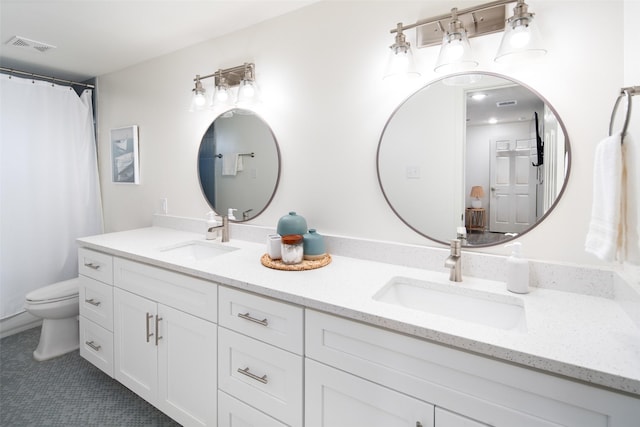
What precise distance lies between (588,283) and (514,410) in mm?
634

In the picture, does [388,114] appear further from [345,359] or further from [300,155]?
[345,359]

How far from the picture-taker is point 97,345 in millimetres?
2012

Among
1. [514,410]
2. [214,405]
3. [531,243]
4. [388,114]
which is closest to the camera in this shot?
[514,410]

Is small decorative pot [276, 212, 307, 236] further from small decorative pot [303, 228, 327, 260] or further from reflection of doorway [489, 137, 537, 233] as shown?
reflection of doorway [489, 137, 537, 233]

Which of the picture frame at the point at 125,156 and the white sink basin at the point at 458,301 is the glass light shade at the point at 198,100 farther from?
the white sink basin at the point at 458,301

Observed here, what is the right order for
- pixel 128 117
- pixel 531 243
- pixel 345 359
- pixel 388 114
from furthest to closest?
1. pixel 128 117
2. pixel 388 114
3. pixel 531 243
4. pixel 345 359

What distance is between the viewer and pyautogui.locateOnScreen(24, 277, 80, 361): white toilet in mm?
2240

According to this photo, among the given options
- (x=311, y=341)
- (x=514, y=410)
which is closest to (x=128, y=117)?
(x=311, y=341)

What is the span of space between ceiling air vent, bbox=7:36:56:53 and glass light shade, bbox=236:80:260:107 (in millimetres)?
1588

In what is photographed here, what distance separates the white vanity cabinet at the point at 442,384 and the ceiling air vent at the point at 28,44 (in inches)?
107

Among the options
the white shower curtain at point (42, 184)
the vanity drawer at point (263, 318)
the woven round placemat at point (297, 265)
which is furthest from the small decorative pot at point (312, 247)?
the white shower curtain at point (42, 184)

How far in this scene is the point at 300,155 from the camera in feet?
6.00

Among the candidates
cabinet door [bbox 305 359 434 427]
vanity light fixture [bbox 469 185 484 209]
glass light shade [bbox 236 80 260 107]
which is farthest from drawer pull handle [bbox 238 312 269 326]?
glass light shade [bbox 236 80 260 107]

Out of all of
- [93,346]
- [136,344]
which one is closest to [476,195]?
[136,344]
